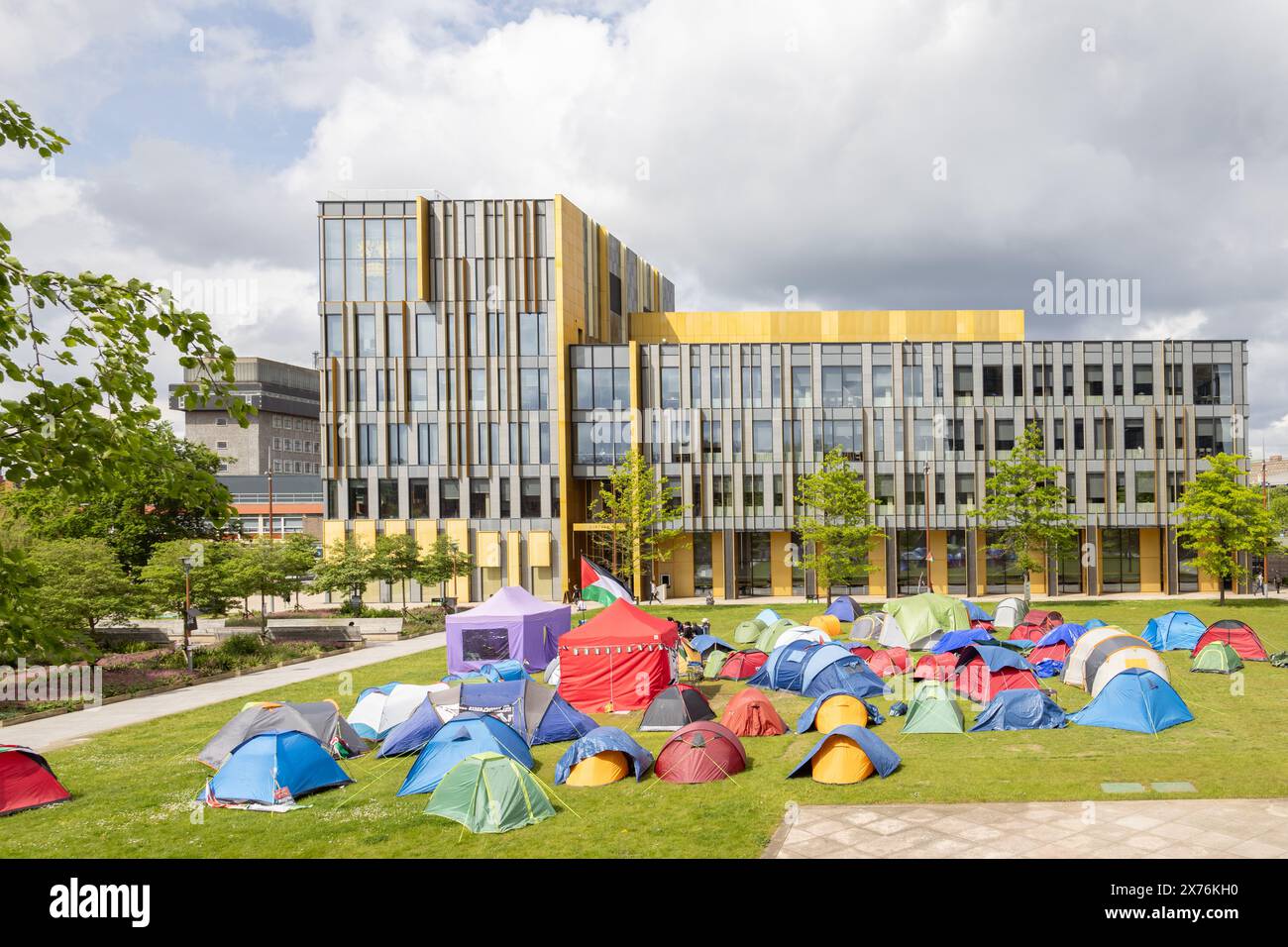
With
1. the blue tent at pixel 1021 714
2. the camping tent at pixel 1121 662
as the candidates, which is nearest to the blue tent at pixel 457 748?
the blue tent at pixel 1021 714

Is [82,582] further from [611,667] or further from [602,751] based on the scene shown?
[602,751]

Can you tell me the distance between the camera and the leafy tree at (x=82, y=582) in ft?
97.5

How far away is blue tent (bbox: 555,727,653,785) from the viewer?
58.4 ft

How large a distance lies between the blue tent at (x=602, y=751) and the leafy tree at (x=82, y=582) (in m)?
19.8

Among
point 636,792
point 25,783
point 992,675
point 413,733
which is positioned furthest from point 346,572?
point 636,792

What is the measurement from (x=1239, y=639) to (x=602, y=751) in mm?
24836

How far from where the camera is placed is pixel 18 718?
25781mm

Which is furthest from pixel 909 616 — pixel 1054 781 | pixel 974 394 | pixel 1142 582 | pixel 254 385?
pixel 254 385

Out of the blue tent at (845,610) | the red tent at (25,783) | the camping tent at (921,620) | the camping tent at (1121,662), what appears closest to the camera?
the red tent at (25,783)

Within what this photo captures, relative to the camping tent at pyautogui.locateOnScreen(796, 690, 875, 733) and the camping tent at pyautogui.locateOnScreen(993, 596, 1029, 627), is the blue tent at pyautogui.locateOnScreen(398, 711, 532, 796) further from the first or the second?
the camping tent at pyautogui.locateOnScreen(993, 596, 1029, 627)

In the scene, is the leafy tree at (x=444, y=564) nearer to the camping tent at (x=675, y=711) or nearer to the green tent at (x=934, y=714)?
the camping tent at (x=675, y=711)

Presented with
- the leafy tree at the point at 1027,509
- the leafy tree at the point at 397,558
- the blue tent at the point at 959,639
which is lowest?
the blue tent at the point at 959,639

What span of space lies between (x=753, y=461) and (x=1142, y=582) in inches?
1073
